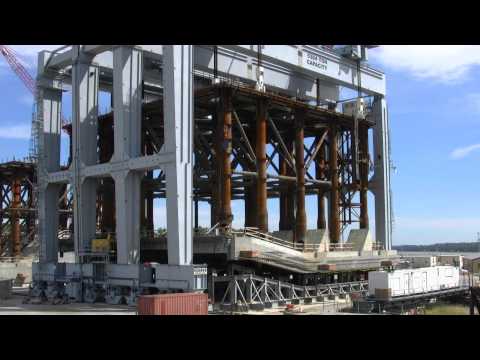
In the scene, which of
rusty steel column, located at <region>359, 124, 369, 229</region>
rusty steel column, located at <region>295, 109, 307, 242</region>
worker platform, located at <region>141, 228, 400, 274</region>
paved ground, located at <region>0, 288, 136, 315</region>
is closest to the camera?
paved ground, located at <region>0, 288, 136, 315</region>

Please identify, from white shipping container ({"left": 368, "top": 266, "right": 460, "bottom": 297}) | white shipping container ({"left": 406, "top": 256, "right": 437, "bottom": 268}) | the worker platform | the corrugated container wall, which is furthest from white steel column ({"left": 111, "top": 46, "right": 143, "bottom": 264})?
white shipping container ({"left": 406, "top": 256, "right": 437, "bottom": 268})

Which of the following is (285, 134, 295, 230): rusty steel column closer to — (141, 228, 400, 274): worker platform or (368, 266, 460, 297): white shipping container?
(141, 228, 400, 274): worker platform

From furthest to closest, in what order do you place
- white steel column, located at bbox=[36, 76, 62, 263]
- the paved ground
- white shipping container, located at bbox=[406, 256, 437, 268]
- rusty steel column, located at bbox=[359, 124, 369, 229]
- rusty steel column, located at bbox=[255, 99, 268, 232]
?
white shipping container, located at bbox=[406, 256, 437, 268] → rusty steel column, located at bbox=[359, 124, 369, 229] → white steel column, located at bbox=[36, 76, 62, 263] → rusty steel column, located at bbox=[255, 99, 268, 232] → the paved ground

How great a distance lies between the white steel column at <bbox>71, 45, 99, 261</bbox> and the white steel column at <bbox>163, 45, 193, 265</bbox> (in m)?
10.7

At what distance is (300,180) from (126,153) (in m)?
16.6

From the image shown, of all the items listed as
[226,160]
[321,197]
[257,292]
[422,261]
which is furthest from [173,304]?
[422,261]

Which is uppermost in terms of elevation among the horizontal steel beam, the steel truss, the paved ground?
the horizontal steel beam

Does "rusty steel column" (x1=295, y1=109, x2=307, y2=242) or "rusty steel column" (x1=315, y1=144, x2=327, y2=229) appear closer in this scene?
"rusty steel column" (x1=295, y1=109, x2=307, y2=242)

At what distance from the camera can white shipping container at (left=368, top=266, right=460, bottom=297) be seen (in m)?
40.2

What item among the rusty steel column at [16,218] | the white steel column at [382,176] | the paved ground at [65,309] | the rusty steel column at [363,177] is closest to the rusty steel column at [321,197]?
the rusty steel column at [363,177]
